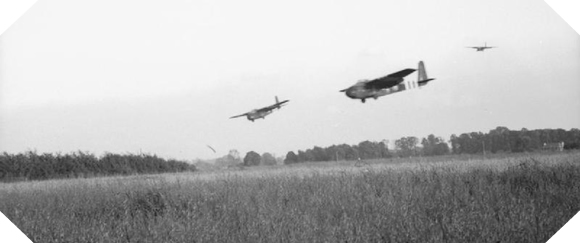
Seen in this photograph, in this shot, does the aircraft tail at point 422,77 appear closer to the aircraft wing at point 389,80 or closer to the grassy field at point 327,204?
the aircraft wing at point 389,80

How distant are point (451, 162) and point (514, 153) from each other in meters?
0.83

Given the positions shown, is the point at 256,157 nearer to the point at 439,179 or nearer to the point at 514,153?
the point at 439,179

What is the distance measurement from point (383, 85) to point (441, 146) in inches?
43.6

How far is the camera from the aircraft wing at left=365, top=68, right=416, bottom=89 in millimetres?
5648

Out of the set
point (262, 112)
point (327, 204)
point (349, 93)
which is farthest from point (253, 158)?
point (349, 93)

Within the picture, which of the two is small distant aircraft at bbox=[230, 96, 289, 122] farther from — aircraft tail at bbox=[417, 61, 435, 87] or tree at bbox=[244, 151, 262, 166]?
aircraft tail at bbox=[417, 61, 435, 87]

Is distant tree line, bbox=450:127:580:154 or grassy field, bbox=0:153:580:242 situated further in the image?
distant tree line, bbox=450:127:580:154

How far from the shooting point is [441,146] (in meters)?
6.30

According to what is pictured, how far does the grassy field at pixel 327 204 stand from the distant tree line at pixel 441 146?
0.78ft

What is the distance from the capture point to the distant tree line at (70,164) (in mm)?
7215

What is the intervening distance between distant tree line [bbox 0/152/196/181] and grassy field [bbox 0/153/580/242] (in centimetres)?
37

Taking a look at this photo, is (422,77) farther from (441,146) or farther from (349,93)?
(441,146)

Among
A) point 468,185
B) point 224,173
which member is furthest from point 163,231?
point 468,185

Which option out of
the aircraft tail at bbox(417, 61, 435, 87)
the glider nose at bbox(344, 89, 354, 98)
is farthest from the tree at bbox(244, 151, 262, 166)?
the aircraft tail at bbox(417, 61, 435, 87)
